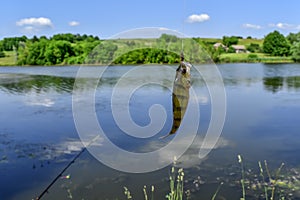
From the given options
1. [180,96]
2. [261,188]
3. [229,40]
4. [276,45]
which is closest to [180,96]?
[180,96]

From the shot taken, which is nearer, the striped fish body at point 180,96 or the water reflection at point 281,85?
the striped fish body at point 180,96

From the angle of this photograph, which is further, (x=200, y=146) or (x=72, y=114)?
(x=72, y=114)

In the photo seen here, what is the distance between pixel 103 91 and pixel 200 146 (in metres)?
12.8

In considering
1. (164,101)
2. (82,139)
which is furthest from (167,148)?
(164,101)

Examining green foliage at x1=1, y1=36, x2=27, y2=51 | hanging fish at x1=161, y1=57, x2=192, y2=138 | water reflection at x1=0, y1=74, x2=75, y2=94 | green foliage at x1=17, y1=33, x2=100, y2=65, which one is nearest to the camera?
hanging fish at x1=161, y1=57, x2=192, y2=138

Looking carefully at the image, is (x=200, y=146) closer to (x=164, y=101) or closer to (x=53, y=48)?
(x=164, y=101)

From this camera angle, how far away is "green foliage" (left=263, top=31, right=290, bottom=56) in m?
67.4

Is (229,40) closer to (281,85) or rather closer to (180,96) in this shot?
(281,85)

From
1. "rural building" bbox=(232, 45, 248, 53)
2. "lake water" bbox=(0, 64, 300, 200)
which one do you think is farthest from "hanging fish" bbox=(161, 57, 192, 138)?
"rural building" bbox=(232, 45, 248, 53)

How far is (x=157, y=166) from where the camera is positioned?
7.44m

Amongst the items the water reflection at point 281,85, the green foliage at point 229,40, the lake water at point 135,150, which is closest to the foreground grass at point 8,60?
the green foliage at point 229,40

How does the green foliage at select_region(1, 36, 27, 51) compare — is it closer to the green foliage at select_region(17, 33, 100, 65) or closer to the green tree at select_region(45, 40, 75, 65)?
the green foliage at select_region(17, 33, 100, 65)

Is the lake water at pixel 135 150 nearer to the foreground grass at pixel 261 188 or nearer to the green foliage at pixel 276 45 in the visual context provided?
the foreground grass at pixel 261 188

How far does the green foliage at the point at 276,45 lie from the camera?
6738 cm
